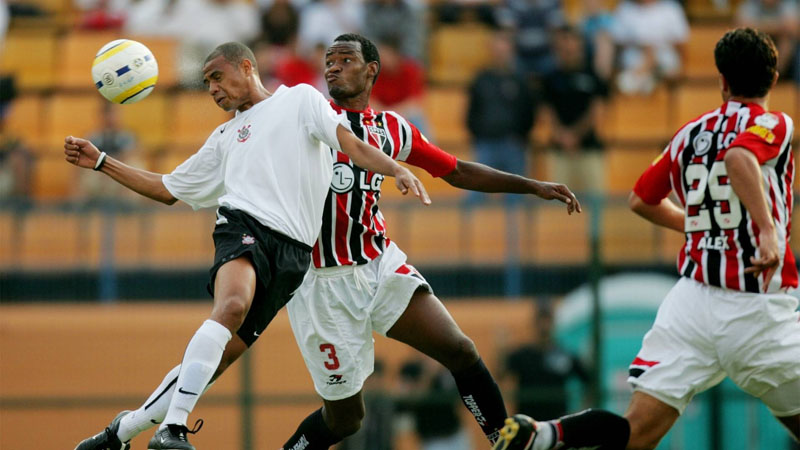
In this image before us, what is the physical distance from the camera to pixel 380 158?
20.1 ft

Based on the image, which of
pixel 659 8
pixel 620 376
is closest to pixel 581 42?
pixel 659 8

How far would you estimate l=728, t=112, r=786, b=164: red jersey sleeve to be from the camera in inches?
227

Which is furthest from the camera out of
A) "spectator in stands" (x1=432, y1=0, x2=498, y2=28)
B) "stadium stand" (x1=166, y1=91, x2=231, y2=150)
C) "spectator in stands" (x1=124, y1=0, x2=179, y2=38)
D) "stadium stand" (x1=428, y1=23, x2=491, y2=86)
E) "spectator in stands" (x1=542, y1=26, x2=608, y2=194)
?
"stadium stand" (x1=428, y1=23, x2=491, y2=86)

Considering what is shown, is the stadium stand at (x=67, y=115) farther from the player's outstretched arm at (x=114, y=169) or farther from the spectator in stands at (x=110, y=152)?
the player's outstretched arm at (x=114, y=169)

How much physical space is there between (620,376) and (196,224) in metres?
4.34

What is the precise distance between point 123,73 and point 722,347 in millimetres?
3609

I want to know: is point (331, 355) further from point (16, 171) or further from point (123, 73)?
point (16, 171)

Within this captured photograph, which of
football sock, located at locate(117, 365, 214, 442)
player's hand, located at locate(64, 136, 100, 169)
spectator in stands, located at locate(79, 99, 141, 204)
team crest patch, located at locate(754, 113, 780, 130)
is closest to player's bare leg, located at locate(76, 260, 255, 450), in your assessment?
football sock, located at locate(117, 365, 214, 442)

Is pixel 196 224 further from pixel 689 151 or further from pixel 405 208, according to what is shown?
pixel 689 151

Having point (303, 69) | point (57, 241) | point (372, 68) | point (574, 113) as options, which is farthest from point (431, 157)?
point (303, 69)

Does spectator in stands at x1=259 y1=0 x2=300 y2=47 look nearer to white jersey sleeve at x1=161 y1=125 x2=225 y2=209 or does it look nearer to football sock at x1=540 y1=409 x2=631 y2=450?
white jersey sleeve at x1=161 y1=125 x2=225 y2=209

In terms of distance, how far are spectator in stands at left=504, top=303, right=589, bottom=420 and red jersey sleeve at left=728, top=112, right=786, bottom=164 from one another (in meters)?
5.30

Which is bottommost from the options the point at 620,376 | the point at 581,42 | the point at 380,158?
the point at 620,376

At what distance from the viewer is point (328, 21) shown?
549 inches
